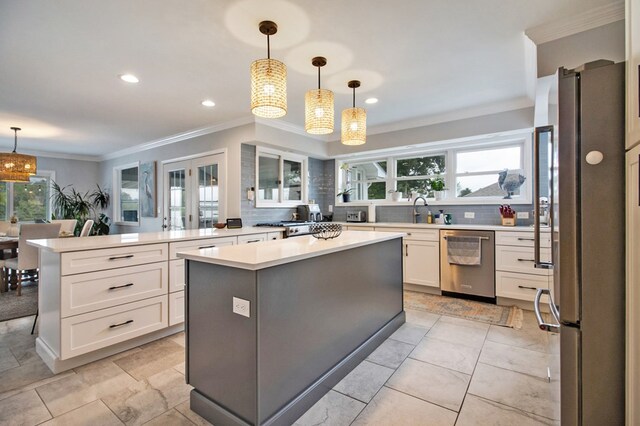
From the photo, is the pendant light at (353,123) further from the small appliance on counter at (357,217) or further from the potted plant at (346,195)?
the potted plant at (346,195)

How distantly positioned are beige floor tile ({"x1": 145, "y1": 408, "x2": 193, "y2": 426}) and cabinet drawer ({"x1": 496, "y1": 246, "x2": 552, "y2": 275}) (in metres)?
3.41

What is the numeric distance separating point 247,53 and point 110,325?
2383 millimetres

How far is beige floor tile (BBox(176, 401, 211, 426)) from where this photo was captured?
1.64 m

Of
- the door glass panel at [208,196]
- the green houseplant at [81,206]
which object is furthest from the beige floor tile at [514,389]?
the green houseplant at [81,206]

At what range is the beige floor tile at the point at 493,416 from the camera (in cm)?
164

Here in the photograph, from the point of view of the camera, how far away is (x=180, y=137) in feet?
17.1

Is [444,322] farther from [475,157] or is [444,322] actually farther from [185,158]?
[185,158]

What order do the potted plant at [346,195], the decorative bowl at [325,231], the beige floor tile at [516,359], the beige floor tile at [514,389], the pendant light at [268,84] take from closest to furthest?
the beige floor tile at [514,389]
the pendant light at [268,84]
the beige floor tile at [516,359]
the decorative bowl at [325,231]
the potted plant at [346,195]

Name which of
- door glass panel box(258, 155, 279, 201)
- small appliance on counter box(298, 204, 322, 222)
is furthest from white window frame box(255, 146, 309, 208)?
small appliance on counter box(298, 204, 322, 222)

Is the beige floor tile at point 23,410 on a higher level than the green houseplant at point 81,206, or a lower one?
lower

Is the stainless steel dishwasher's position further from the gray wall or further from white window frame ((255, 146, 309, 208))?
white window frame ((255, 146, 309, 208))

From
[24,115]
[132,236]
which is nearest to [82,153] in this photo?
[24,115]

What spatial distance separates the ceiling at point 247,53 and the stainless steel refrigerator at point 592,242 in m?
1.25

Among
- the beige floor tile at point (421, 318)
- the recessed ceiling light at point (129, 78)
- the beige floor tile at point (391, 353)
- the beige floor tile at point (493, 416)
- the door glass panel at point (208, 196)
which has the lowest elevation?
the beige floor tile at point (493, 416)
